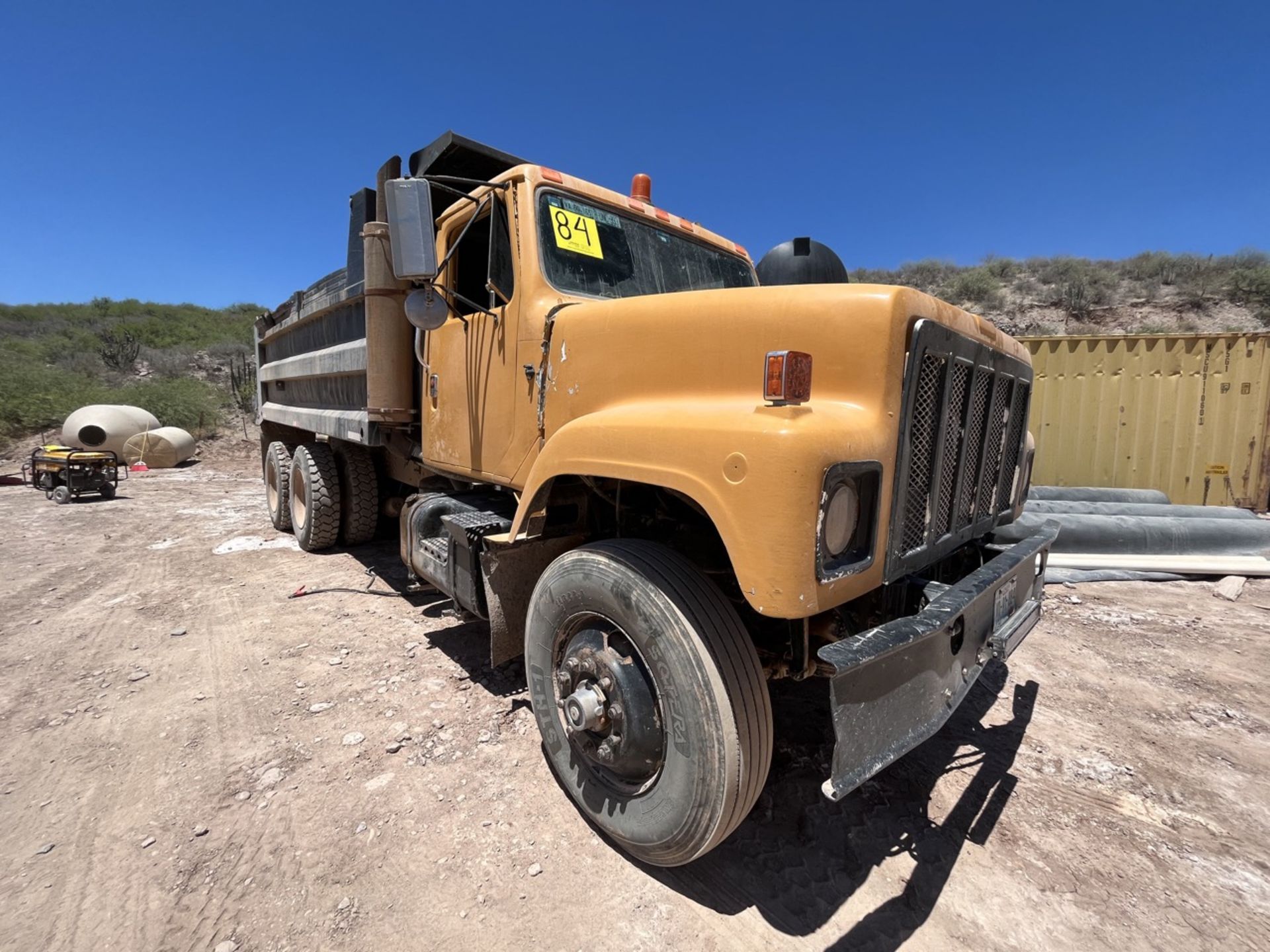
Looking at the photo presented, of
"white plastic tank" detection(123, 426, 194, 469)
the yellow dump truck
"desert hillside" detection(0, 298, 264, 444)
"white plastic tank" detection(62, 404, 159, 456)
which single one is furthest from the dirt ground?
"desert hillside" detection(0, 298, 264, 444)

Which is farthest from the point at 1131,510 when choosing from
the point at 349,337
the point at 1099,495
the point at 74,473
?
the point at 74,473

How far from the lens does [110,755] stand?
2582 millimetres

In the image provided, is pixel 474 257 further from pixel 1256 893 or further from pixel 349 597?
pixel 1256 893

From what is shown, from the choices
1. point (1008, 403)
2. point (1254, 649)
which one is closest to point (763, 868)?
point (1008, 403)

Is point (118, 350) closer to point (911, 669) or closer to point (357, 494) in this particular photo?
point (357, 494)

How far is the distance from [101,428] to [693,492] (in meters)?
16.3

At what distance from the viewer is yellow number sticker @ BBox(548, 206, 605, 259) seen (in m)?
2.84

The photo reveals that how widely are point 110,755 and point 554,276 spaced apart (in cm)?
284

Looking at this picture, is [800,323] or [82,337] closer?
[800,323]

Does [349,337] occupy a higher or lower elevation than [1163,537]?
higher

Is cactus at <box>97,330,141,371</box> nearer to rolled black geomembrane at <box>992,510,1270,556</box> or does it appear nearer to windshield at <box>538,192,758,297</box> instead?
windshield at <box>538,192,758,297</box>

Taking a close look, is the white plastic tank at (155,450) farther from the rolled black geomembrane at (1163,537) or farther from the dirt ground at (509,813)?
the rolled black geomembrane at (1163,537)

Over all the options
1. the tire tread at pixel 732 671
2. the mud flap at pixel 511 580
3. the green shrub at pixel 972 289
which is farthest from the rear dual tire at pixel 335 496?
the green shrub at pixel 972 289

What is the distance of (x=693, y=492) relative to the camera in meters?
1.70
